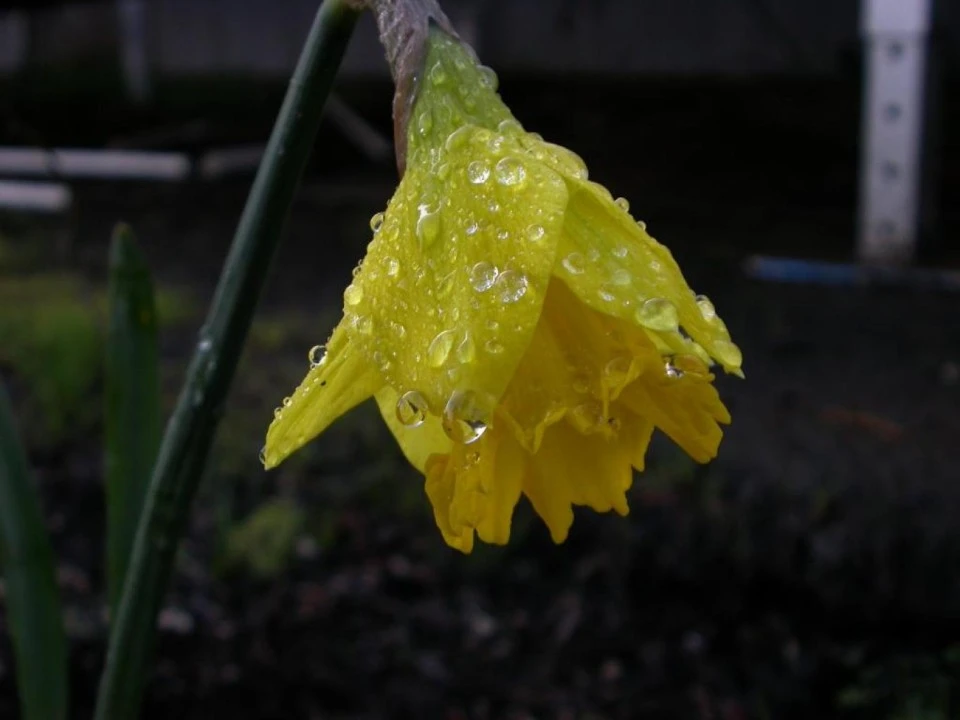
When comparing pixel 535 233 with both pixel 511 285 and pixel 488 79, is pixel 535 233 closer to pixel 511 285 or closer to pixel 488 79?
pixel 511 285

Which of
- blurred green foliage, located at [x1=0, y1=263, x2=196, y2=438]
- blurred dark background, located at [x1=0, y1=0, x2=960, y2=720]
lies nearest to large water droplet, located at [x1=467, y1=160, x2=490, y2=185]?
blurred dark background, located at [x1=0, y1=0, x2=960, y2=720]

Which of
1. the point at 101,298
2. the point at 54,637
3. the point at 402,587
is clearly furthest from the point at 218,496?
the point at 101,298

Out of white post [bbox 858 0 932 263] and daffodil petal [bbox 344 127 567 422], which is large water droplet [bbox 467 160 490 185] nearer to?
daffodil petal [bbox 344 127 567 422]

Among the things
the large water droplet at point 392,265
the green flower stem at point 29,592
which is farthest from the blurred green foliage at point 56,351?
the large water droplet at point 392,265

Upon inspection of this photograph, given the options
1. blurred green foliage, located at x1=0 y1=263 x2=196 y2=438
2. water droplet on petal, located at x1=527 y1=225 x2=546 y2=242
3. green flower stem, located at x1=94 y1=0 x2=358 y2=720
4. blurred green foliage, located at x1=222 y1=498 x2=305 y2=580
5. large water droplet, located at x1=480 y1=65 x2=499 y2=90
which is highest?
large water droplet, located at x1=480 y1=65 x2=499 y2=90

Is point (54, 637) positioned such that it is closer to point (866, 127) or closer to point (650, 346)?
point (650, 346)

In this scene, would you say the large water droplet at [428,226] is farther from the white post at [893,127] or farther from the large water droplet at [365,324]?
the white post at [893,127]

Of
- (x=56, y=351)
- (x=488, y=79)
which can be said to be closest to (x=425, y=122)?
(x=488, y=79)
